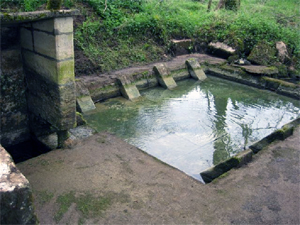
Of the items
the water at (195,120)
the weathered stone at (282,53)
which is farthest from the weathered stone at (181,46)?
the weathered stone at (282,53)

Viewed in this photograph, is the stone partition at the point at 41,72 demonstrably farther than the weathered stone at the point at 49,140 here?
→ No

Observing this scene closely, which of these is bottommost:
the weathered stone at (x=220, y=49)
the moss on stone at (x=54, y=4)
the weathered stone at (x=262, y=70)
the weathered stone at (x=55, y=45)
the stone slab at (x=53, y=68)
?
the weathered stone at (x=262, y=70)

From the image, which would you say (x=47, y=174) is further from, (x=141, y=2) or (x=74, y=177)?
(x=141, y=2)

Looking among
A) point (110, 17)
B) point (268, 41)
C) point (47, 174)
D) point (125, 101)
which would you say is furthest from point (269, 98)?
point (47, 174)

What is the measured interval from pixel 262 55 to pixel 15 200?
903cm

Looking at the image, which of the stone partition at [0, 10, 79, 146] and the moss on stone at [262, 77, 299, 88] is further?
the moss on stone at [262, 77, 299, 88]

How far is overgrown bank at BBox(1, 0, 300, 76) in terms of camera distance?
344 inches

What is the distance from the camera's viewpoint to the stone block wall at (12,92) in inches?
189

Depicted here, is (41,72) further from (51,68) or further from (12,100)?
(12,100)

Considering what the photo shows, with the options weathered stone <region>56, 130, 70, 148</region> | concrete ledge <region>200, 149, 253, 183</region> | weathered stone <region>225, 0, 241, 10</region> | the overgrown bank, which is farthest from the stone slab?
weathered stone <region>225, 0, 241, 10</region>

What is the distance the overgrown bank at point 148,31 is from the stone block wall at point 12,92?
3.05 metres

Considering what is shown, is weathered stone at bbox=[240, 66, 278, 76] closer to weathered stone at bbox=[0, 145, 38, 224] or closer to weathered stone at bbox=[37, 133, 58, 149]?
weathered stone at bbox=[37, 133, 58, 149]

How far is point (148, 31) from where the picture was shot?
10.3m

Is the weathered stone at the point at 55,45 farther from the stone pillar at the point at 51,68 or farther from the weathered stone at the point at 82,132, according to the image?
the weathered stone at the point at 82,132
